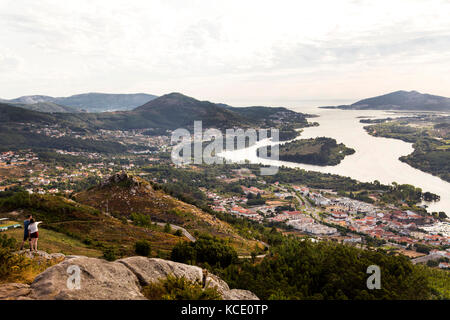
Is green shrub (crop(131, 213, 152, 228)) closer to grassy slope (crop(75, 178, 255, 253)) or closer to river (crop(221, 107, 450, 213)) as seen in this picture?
grassy slope (crop(75, 178, 255, 253))

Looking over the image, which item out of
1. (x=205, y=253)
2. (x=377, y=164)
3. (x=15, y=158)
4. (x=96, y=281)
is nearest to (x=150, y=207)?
(x=205, y=253)

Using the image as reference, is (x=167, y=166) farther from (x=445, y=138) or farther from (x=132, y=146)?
(x=445, y=138)

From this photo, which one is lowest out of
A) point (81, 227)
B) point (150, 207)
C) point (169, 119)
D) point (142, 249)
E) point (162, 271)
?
point (150, 207)

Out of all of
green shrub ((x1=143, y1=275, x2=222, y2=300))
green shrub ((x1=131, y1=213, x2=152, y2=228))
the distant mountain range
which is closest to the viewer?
green shrub ((x1=143, y1=275, x2=222, y2=300))

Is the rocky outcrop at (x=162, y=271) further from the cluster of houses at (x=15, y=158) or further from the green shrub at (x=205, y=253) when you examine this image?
the cluster of houses at (x=15, y=158)

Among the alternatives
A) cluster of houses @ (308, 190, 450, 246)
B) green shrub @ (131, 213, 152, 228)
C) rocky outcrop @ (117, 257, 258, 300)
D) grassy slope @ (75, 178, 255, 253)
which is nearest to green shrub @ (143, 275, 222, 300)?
rocky outcrop @ (117, 257, 258, 300)

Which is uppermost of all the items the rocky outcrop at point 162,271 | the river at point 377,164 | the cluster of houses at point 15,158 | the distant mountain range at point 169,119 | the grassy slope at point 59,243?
the distant mountain range at point 169,119

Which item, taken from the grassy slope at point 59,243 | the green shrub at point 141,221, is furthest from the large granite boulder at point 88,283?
the green shrub at point 141,221

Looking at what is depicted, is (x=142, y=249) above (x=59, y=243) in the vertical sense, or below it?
below

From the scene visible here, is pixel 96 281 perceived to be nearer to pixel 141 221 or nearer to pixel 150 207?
pixel 141 221

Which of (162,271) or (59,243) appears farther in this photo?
(59,243)
